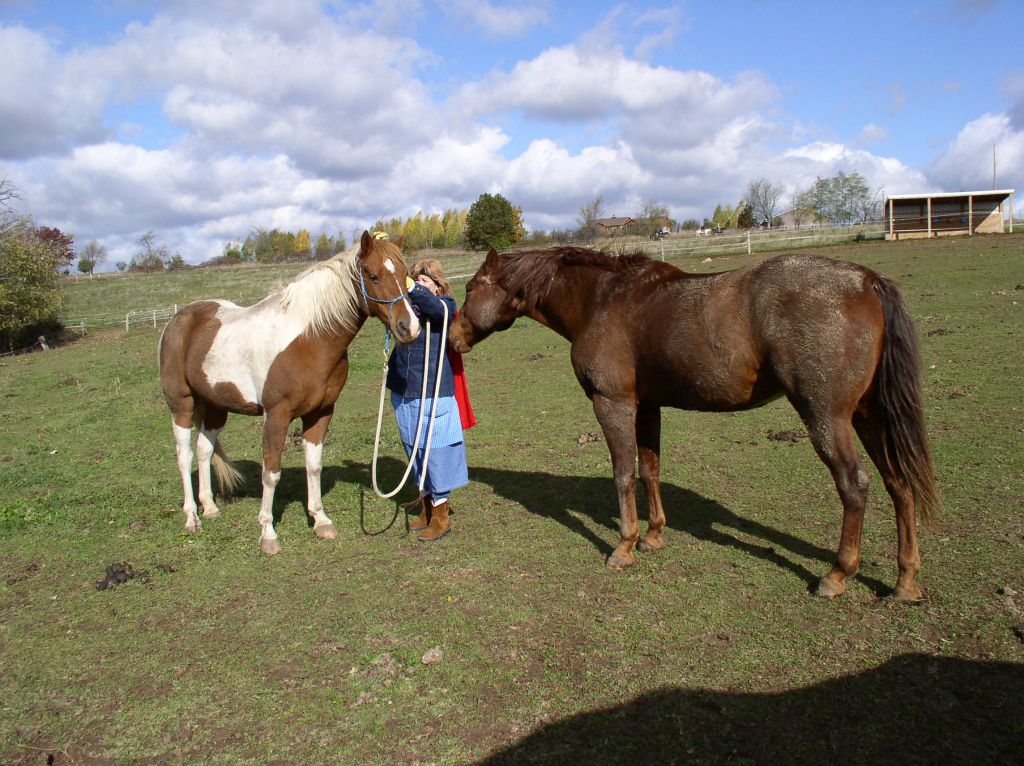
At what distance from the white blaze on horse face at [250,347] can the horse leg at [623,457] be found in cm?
263

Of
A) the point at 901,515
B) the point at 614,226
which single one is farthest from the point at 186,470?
the point at 614,226

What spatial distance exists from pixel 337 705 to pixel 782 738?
214 centimetres

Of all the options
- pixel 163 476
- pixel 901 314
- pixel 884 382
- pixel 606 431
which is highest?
pixel 901 314

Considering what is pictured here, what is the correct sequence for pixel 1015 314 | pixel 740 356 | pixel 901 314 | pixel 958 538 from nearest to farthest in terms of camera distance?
pixel 901 314 < pixel 740 356 < pixel 958 538 < pixel 1015 314

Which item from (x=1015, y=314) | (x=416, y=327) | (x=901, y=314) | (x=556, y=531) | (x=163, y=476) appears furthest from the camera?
(x=1015, y=314)

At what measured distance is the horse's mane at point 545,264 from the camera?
→ 4.99 m

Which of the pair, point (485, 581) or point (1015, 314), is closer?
point (485, 581)

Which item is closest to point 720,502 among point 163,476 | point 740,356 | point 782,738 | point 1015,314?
point 740,356

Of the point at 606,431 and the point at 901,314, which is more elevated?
the point at 901,314

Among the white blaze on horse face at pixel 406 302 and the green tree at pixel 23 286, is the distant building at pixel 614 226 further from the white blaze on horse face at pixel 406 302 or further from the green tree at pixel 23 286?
the green tree at pixel 23 286

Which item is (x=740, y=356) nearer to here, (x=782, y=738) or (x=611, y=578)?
(x=611, y=578)

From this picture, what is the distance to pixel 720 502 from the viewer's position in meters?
5.90

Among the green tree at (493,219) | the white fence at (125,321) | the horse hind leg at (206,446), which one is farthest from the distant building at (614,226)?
the white fence at (125,321)

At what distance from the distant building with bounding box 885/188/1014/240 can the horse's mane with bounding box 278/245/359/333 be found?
30076 millimetres
